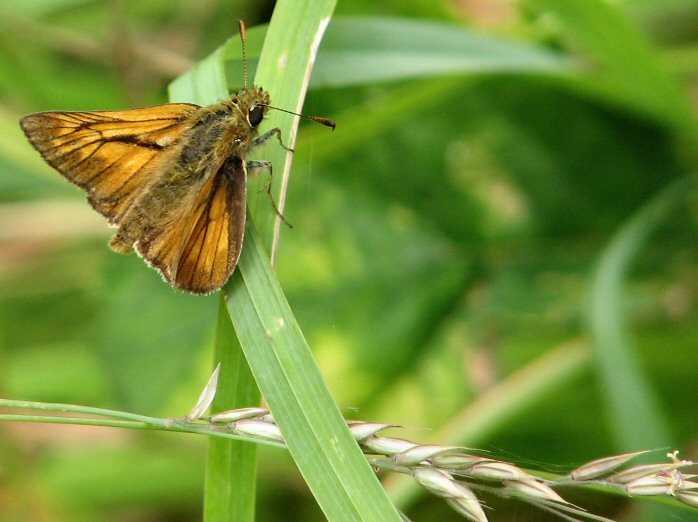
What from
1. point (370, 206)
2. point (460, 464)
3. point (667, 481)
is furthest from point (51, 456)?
point (667, 481)

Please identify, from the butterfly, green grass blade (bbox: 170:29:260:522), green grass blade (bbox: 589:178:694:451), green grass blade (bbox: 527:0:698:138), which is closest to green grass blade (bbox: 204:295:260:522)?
green grass blade (bbox: 170:29:260:522)

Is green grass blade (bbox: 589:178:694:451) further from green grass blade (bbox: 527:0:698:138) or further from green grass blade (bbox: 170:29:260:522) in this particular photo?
green grass blade (bbox: 170:29:260:522)

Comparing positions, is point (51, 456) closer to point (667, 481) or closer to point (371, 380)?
point (371, 380)

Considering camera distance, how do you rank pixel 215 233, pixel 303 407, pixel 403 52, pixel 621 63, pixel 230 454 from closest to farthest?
pixel 303 407 < pixel 230 454 < pixel 215 233 < pixel 403 52 < pixel 621 63

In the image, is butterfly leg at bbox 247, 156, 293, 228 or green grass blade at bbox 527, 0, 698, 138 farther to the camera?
green grass blade at bbox 527, 0, 698, 138

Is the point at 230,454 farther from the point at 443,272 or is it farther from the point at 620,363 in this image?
the point at 443,272

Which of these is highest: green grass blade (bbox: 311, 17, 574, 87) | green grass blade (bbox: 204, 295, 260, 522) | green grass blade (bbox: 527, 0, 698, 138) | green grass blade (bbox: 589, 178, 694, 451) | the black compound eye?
green grass blade (bbox: 527, 0, 698, 138)

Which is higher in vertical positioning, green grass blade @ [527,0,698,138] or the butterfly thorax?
green grass blade @ [527,0,698,138]

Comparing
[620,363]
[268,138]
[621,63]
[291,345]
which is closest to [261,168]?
[268,138]
